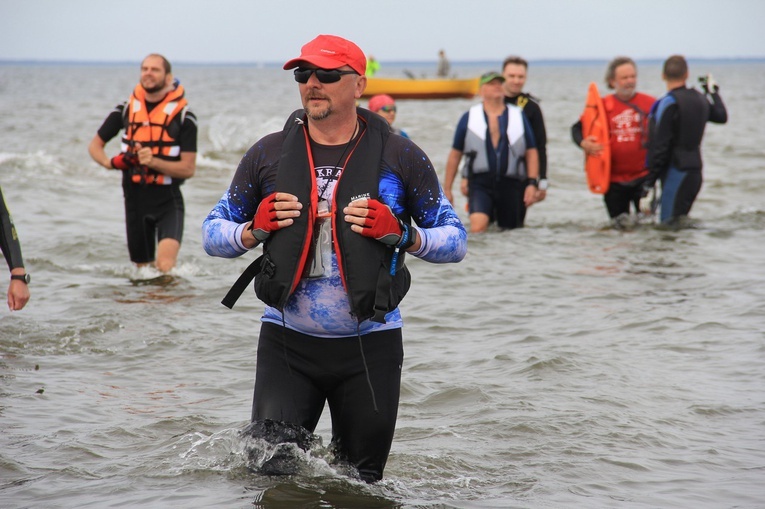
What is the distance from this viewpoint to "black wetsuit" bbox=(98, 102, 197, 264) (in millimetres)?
→ 7945

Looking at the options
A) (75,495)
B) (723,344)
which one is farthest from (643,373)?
(75,495)

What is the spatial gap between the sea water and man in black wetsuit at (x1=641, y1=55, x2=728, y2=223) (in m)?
0.79

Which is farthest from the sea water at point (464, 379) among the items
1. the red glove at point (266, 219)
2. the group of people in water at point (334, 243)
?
the red glove at point (266, 219)

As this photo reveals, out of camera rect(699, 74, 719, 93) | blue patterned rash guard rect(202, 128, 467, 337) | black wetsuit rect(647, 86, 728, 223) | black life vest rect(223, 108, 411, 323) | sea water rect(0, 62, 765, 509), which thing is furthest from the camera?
camera rect(699, 74, 719, 93)

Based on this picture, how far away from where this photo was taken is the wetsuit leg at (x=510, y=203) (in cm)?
1016

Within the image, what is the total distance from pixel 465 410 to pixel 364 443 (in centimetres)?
211

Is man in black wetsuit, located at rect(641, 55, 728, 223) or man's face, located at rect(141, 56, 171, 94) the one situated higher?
man's face, located at rect(141, 56, 171, 94)

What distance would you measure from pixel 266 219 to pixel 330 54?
2.17ft

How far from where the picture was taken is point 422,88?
1853 inches

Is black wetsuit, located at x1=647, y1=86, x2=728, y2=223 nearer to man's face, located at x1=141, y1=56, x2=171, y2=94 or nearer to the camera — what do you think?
the camera

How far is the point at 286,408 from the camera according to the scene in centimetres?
368

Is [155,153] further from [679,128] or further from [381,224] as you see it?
[679,128]

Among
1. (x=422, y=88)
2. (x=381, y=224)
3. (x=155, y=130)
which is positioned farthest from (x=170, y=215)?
(x=422, y=88)

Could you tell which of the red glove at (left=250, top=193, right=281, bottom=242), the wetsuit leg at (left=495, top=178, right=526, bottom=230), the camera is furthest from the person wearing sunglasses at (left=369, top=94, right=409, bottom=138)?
the red glove at (left=250, top=193, right=281, bottom=242)
